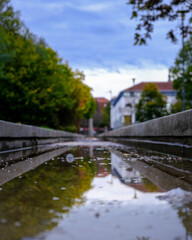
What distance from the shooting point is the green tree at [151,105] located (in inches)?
2771

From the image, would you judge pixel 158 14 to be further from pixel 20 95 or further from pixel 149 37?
pixel 20 95

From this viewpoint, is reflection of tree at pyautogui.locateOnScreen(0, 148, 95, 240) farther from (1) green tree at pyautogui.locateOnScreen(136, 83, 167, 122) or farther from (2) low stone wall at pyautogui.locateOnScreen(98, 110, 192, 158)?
(1) green tree at pyautogui.locateOnScreen(136, 83, 167, 122)

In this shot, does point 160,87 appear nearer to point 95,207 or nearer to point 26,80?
point 26,80

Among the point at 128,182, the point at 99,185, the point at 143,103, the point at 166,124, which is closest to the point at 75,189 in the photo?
the point at 99,185

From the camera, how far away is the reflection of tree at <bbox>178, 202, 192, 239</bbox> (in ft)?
5.24

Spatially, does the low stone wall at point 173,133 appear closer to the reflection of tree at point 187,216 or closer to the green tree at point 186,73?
the reflection of tree at point 187,216

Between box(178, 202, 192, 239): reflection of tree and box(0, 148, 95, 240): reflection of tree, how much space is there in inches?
25.0

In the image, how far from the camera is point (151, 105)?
70.4 meters

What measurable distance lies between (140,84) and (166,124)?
3841 inches

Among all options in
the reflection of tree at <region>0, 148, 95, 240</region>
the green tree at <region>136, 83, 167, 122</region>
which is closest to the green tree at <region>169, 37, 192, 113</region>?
the green tree at <region>136, 83, 167, 122</region>

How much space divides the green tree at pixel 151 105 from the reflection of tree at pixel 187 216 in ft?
226

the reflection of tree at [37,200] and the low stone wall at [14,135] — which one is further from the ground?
the low stone wall at [14,135]

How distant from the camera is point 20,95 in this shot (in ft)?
124

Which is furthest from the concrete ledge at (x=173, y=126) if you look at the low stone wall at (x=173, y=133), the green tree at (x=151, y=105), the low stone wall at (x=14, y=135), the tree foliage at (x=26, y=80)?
the green tree at (x=151, y=105)
